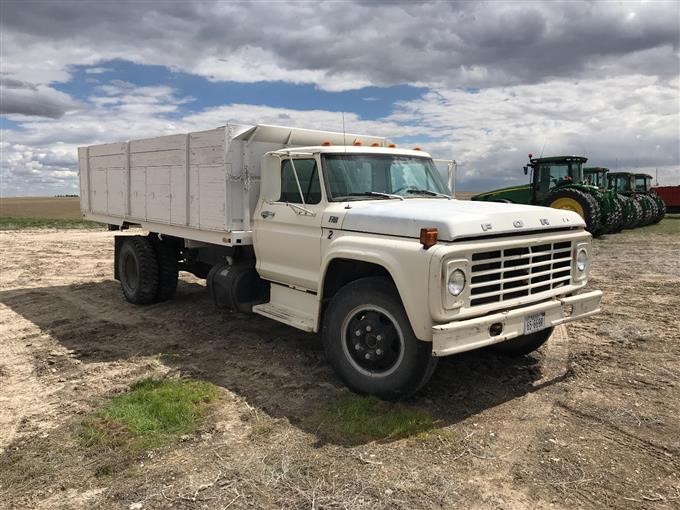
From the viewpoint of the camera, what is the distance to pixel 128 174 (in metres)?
8.58

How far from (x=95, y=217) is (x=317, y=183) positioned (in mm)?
5920

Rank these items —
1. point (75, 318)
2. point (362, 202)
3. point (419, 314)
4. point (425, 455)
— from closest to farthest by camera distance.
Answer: point (425, 455), point (419, 314), point (362, 202), point (75, 318)

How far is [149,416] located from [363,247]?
7.29 ft

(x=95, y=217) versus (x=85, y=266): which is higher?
(x=95, y=217)

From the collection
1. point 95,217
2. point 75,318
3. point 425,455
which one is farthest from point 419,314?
point 95,217

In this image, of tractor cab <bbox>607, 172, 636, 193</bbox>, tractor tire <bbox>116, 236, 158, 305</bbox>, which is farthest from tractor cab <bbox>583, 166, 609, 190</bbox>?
tractor tire <bbox>116, 236, 158, 305</bbox>

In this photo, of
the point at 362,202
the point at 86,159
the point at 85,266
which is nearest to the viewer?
the point at 362,202

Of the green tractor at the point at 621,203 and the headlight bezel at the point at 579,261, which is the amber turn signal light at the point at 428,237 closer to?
the headlight bezel at the point at 579,261

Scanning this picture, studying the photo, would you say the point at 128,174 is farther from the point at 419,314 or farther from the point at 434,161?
the point at 419,314

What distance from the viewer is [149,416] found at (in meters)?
4.54

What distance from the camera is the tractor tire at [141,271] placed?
8.38m

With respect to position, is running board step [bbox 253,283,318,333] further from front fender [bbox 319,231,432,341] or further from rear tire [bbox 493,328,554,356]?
rear tire [bbox 493,328,554,356]

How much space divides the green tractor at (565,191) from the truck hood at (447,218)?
500 inches

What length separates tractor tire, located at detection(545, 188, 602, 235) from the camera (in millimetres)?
16859
